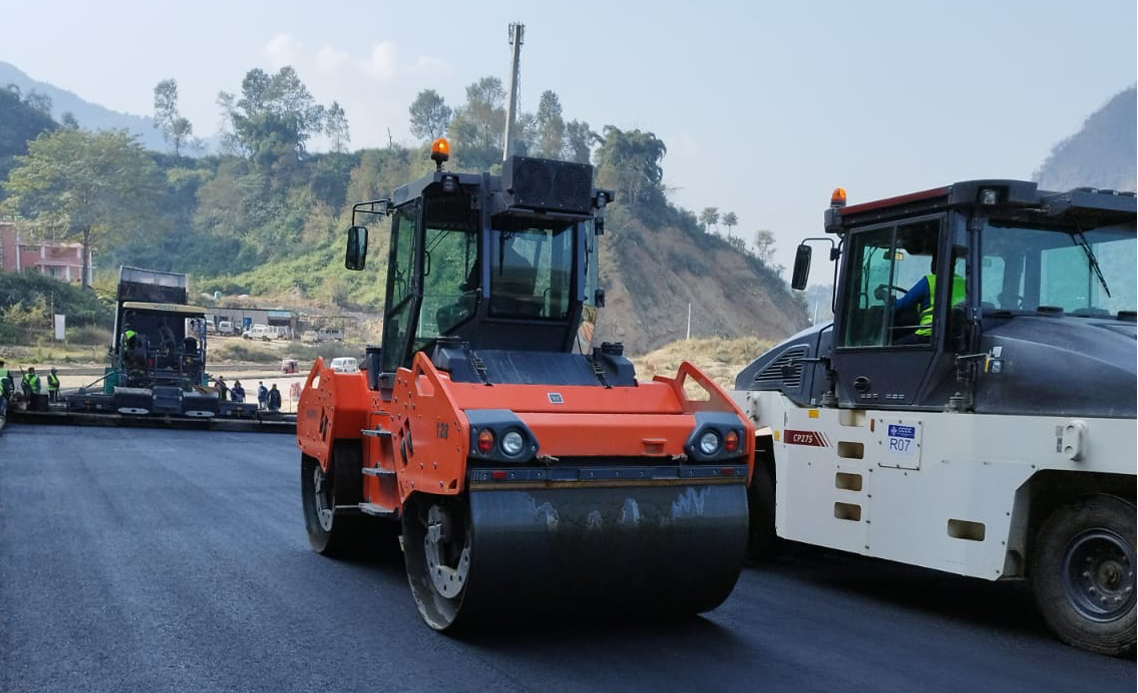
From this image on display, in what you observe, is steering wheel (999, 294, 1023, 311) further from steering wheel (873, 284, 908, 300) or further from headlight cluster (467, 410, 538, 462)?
headlight cluster (467, 410, 538, 462)

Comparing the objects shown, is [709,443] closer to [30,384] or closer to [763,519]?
[763,519]

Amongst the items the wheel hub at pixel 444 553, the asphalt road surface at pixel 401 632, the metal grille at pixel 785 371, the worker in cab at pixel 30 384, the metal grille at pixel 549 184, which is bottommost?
the asphalt road surface at pixel 401 632

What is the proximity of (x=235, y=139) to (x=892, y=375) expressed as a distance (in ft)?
360

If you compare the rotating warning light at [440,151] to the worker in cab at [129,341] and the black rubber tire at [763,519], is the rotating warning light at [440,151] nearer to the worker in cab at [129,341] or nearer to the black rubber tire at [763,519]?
the black rubber tire at [763,519]

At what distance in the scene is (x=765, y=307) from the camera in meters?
83.2

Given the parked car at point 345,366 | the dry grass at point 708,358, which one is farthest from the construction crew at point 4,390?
the dry grass at point 708,358

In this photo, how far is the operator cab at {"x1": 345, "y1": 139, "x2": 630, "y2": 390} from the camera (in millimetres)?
6629

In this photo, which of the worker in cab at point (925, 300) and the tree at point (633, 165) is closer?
the worker in cab at point (925, 300)

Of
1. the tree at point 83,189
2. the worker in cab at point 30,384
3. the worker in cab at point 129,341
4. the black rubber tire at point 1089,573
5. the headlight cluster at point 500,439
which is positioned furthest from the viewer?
the tree at point 83,189

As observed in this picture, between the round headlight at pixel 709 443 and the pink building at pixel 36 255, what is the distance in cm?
8363

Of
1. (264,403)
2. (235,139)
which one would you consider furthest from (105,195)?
(264,403)

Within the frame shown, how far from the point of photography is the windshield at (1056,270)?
6.61m

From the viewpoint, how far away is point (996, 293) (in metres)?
6.61

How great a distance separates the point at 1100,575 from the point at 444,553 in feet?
11.3
